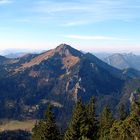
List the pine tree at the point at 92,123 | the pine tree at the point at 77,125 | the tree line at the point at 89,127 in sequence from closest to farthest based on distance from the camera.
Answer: the tree line at the point at 89,127, the pine tree at the point at 77,125, the pine tree at the point at 92,123

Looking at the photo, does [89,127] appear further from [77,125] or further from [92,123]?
[77,125]

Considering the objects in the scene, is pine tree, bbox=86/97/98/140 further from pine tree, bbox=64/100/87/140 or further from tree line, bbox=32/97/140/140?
pine tree, bbox=64/100/87/140

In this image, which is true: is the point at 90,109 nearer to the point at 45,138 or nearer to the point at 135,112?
the point at 45,138

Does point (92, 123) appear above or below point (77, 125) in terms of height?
below

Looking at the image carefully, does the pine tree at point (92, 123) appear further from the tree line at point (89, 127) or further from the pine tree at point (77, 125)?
the pine tree at point (77, 125)

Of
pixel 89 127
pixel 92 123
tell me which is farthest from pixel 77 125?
pixel 92 123

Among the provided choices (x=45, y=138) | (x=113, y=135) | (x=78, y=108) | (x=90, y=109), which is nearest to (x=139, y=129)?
(x=113, y=135)

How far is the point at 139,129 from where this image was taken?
6669cm

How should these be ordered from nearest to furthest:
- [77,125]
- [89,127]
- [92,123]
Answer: [77,125], [89,127], [92,123]

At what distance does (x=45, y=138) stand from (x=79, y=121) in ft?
28.1

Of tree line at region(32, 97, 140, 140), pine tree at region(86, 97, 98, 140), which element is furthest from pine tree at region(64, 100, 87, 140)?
pine tree at region(86, 97, 98, 140)

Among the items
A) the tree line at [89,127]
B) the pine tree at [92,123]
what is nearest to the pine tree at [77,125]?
the tree line at [89,127]

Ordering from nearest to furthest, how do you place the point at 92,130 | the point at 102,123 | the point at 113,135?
the point at 113,135, the point at 92,130, the point at 102,123

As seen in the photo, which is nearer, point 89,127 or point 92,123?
point 89,127
